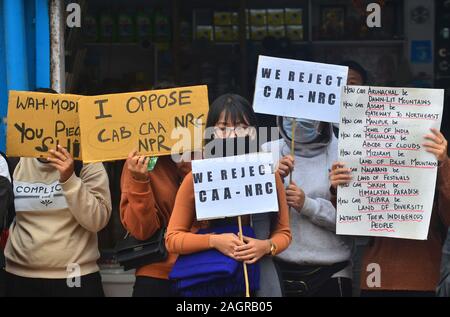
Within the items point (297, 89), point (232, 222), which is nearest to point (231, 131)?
point (232, 222)

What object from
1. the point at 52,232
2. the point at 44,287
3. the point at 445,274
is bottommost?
the point at 44,287

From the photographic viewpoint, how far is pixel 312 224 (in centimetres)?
361

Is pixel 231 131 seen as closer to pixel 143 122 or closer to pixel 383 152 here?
pixel 143 122

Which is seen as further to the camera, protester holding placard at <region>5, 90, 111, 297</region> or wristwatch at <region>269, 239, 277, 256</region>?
protester holding placard at <region>5, 90, 111, 297</region>

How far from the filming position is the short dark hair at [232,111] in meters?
3.31

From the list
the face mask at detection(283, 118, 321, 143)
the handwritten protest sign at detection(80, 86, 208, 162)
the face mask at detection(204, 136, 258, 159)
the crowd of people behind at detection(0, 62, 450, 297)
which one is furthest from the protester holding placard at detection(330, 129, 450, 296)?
the handwritten protest sign at detection(80, 86, 208, 162)

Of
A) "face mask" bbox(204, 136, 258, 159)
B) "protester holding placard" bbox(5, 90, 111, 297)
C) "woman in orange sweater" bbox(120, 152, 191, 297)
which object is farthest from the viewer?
"protester holding placard" bbox(5, 90, 111, 297)

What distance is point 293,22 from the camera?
21.9 ft

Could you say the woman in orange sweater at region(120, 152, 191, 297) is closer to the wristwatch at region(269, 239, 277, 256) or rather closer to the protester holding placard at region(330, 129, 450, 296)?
the wristwatch at region(269, 239, 277, 256)

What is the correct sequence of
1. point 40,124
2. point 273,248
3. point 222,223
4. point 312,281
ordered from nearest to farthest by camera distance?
point 273,248 < point 222,223 < point 312,281 < point 40,124

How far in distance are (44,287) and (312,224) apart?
129 centimetres

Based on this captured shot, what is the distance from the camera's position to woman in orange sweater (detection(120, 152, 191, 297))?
3.39 m

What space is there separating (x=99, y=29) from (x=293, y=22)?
1.65m

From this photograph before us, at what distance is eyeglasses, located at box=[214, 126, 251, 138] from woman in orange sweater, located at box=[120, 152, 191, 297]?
0.31 m
